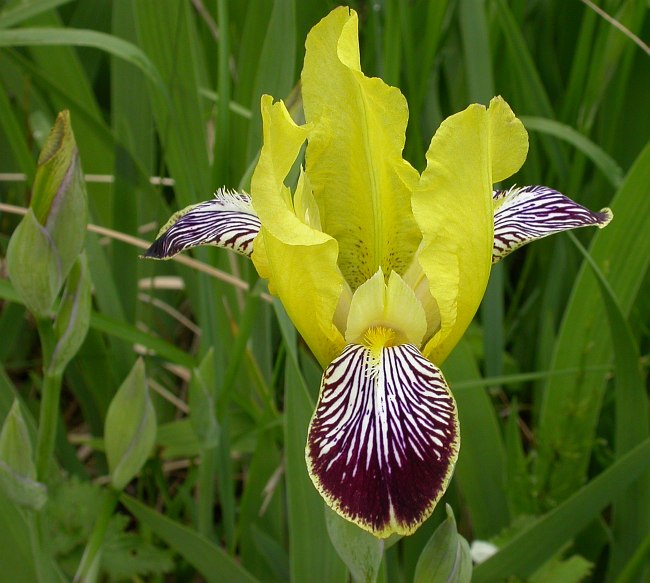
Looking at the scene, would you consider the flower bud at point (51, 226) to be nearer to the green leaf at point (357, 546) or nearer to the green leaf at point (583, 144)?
the green leaf at point (357, 546)

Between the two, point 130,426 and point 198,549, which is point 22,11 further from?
point 198,549

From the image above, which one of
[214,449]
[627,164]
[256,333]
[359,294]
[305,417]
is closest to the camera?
[359,294]

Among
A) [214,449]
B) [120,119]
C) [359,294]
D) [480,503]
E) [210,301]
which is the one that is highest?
[120,119]

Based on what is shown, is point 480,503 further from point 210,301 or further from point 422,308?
point 422,308

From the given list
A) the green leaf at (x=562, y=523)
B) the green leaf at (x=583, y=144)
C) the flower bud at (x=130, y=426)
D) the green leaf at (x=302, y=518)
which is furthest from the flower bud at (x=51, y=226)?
the green leaf at (x=583, y=144)

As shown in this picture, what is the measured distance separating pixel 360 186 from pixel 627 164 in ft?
3.02

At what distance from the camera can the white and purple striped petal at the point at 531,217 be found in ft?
3.00

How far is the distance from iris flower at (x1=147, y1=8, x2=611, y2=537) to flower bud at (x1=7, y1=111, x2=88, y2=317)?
0.10 metres

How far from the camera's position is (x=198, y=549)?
1.08 meters

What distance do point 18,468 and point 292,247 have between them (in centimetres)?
36

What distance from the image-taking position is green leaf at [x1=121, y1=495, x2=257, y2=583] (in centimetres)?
106

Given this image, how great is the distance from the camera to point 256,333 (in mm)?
1424

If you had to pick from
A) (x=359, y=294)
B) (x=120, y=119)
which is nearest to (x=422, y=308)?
(x=359, y=294)

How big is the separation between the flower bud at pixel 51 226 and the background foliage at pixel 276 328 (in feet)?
0.81
